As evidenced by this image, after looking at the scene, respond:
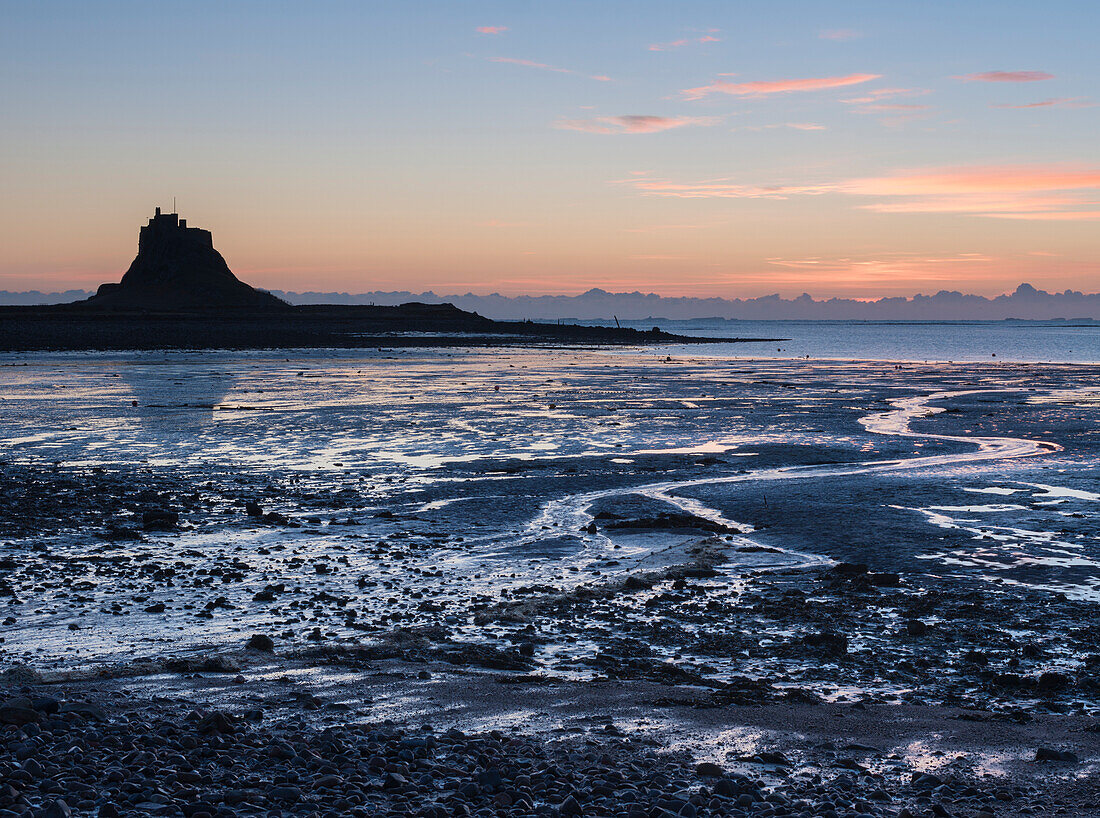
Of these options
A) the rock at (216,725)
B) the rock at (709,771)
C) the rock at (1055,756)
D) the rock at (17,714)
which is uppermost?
the rock at (17,714)

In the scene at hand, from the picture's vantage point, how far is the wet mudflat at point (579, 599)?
281 inches

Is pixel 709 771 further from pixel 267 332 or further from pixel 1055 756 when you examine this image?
pixel 267 332

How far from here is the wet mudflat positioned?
7.14 metres

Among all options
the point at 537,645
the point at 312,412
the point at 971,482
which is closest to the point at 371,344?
the point at 312,412

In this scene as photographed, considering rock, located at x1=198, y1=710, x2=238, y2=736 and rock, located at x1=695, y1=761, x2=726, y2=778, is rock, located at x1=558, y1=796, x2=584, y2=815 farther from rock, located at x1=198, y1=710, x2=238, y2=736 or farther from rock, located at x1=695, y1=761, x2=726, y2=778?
rock, located at x1=198, y1=710, x2=238, y2=736

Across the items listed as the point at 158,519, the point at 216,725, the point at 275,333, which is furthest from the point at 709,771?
the point at 275,333

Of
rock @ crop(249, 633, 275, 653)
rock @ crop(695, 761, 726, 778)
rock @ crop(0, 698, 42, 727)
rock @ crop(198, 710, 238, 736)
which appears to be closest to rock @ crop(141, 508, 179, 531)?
rock @ crop(249, 633, 275, 653)

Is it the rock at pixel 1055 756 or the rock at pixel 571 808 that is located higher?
the rock at pixel 571 808

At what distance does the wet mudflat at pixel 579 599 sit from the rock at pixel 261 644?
79 millimetres

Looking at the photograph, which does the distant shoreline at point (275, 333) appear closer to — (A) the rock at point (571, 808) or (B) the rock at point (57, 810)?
(B) the rock at point (57, 810)

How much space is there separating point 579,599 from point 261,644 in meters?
3.63

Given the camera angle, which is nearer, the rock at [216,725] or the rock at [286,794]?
the rock at [286,794]

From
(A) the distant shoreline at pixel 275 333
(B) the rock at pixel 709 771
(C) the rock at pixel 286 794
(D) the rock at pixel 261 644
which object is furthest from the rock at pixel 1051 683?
(A) the distant shoreline at pixel 275 333

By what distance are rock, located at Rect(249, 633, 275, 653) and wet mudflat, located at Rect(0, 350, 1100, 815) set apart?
8cm
